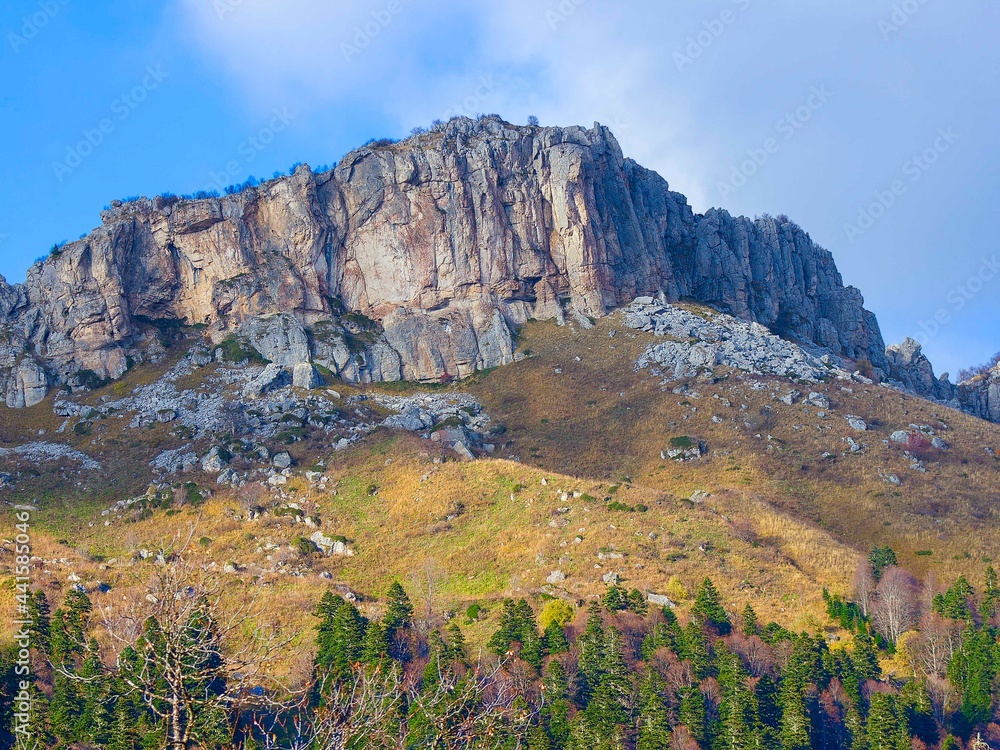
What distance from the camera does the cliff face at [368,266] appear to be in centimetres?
9956

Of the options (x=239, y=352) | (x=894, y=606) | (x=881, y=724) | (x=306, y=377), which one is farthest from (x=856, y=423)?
(x=239, y=352)

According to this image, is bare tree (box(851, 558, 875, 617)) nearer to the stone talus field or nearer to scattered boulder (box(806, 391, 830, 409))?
scattered boulder (box(806, 391, 830, 409))

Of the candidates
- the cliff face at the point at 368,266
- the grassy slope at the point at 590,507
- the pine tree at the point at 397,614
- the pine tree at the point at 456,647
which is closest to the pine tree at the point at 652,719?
the pine tree at the point at 456,647

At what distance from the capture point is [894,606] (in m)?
48.2

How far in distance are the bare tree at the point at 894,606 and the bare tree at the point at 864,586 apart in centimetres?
34

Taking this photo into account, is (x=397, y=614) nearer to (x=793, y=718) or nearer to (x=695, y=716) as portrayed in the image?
(x=695, y=716)

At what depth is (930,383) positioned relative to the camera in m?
135

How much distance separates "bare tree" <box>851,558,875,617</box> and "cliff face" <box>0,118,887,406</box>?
53.7 meters

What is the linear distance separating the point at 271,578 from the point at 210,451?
86.6ft

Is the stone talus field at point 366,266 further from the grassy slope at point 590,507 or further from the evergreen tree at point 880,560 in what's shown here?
the evergreen tree at point 880,560

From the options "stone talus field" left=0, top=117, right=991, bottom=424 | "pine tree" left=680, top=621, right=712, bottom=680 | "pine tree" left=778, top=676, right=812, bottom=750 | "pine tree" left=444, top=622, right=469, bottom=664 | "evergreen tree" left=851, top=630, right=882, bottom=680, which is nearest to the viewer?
"pine tree" left=778, top=676, right=812, bottom=750

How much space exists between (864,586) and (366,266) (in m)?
72.7

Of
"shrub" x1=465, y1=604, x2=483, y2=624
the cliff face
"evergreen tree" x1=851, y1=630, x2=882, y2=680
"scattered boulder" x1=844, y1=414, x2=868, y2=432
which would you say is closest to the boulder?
the cliff face

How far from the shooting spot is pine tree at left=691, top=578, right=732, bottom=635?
153 ft
